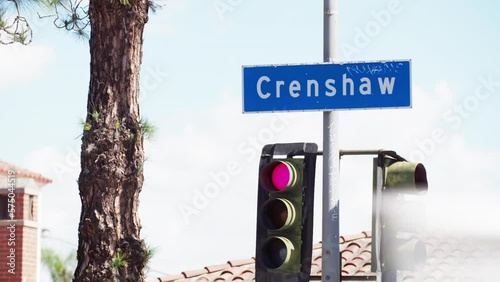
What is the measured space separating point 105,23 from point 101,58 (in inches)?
14.4

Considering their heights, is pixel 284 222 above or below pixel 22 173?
below

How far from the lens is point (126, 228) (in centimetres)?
912

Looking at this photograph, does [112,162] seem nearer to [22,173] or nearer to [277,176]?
[277,176]

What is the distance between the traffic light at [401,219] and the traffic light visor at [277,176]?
0.70 meters

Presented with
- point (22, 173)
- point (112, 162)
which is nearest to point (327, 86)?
point (112, 162)

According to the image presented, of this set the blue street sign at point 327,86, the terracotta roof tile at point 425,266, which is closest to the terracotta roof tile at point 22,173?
the terracotta roof tile at point 425,266

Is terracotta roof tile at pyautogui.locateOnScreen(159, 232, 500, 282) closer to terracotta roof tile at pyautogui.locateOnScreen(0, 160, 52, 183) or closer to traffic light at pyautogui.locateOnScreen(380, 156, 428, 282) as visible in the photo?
traffic light at pyautogui.locateOnScreen(380, 156, 428, 282)

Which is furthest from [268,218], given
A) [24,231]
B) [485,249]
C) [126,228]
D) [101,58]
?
[24,231]

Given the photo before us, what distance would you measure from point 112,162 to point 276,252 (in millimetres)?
2637

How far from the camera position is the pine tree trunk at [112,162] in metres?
9.03

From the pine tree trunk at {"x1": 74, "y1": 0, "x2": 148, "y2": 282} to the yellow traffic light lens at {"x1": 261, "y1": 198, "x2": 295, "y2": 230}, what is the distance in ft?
7.79

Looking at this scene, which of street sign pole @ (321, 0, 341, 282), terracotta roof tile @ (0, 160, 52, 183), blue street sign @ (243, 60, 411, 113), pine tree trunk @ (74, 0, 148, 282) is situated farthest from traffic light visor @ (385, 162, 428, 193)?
terracotta roof tile @ (0, 160, 52, 183)

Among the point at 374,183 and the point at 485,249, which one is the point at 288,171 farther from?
the point at 485,249

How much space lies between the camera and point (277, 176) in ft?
23.4
